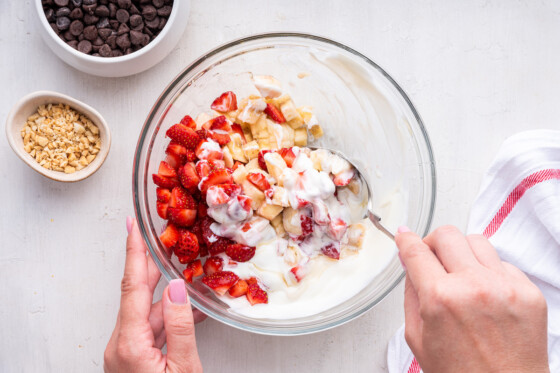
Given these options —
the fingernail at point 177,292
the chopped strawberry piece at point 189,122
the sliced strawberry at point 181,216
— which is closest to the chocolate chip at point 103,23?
the chopped strawberry piece at point 189,122

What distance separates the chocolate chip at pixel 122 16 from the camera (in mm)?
1501

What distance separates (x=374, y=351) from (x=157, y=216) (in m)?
0.86

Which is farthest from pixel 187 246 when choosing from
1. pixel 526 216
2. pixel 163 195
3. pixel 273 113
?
pixel 526 216

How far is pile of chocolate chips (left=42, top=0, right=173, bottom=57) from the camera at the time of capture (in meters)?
1.50

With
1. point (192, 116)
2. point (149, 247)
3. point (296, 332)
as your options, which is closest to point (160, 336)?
point (149, 247)

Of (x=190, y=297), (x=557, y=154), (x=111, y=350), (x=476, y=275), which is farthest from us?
(x=557, y=154)

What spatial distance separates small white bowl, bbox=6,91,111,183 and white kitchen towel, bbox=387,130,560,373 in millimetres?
1142

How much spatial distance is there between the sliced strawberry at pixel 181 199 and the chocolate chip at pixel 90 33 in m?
0.58

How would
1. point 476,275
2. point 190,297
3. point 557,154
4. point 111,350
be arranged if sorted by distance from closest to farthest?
point 476,275 → point 111,350 → point 190,297 → point 557,154

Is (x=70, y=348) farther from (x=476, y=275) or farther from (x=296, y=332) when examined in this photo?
(x=476, y=275)

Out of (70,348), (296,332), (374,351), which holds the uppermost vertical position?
(296,332)

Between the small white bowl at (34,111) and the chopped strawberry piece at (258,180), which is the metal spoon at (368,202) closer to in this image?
the chopped strawberry piece at (258,180)

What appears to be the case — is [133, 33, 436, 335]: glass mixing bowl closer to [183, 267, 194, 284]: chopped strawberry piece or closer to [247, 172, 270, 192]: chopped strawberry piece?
[183, 267, 194, 284]: chopped strawberry piece

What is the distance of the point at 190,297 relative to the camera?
4.63 ft
